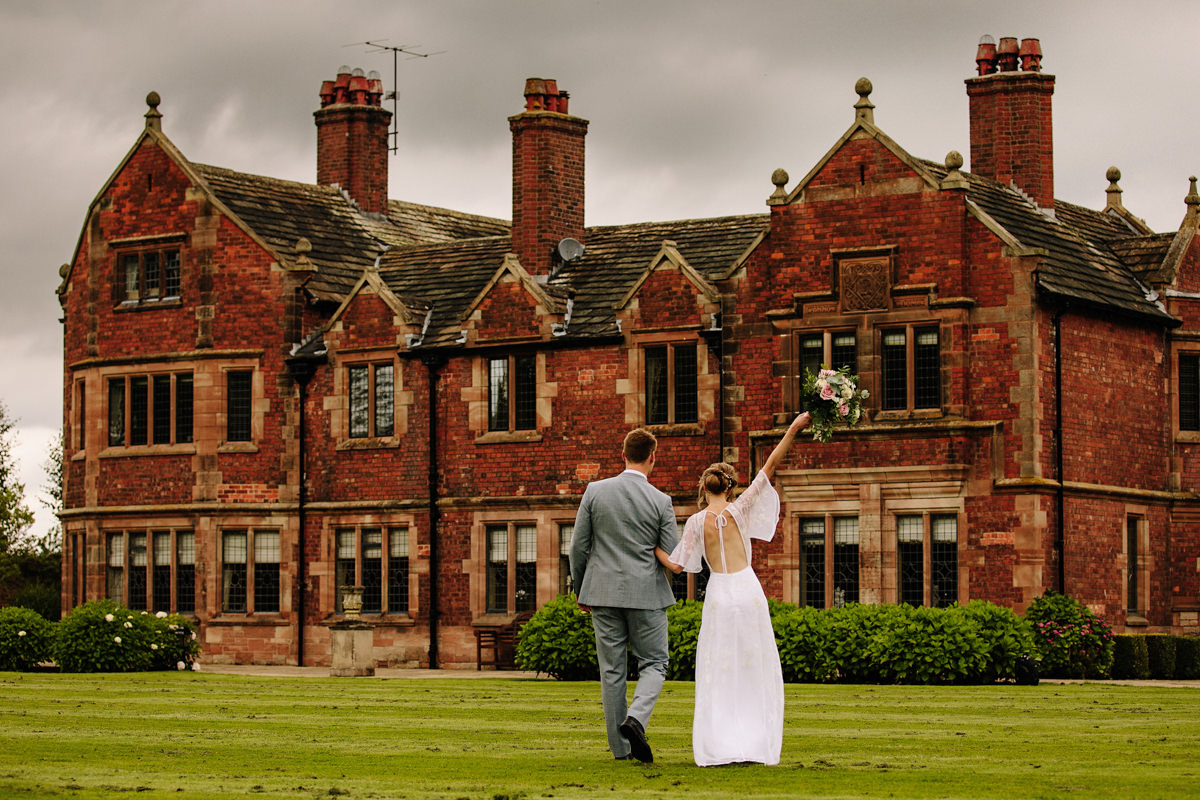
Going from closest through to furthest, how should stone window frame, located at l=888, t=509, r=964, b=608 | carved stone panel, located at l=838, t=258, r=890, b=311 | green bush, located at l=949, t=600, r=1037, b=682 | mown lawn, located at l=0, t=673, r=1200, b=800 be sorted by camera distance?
mown lawn, located at l=0, t=673, r=1200, b=800 → green bush, located at l=949, t=600, r=1037, b=682 → stone window frame, located at l=888, t=509, r=964, b=608 → carved stone panel, located at l=838, t=258, r=890, b=311

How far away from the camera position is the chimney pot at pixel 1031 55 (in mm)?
37094

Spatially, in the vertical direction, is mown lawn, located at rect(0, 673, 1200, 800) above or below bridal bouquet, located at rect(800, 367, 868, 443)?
below

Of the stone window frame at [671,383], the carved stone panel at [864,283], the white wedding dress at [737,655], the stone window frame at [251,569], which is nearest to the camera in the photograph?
the white wedding dress at [737,655]

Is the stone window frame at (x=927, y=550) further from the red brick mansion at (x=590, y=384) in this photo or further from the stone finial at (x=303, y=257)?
the stone finial at (x=303, y=257)

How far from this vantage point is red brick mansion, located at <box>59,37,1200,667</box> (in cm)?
3194

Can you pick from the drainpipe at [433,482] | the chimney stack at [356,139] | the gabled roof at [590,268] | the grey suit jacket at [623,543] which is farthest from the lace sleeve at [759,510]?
the chimney stack at [356,139]

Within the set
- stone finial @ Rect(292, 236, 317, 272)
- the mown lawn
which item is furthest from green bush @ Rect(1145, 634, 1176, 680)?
stone finial @ Rect(292, 236, 317, 272)

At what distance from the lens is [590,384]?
3581 centimetres

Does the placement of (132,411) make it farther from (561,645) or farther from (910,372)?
(910,372)

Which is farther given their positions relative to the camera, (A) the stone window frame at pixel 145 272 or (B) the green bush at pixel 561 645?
(A) the stone window frame at pixel 145 272

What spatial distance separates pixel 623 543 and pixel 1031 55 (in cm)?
2509

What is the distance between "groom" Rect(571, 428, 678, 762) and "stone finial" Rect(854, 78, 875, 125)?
62.8 ft

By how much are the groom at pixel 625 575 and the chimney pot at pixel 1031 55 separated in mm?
24680

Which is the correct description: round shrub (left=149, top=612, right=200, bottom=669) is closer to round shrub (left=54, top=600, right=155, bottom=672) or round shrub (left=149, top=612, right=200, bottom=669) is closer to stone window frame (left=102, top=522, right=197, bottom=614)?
round shrub (left=54, top=600, right=155, bottom=672)
